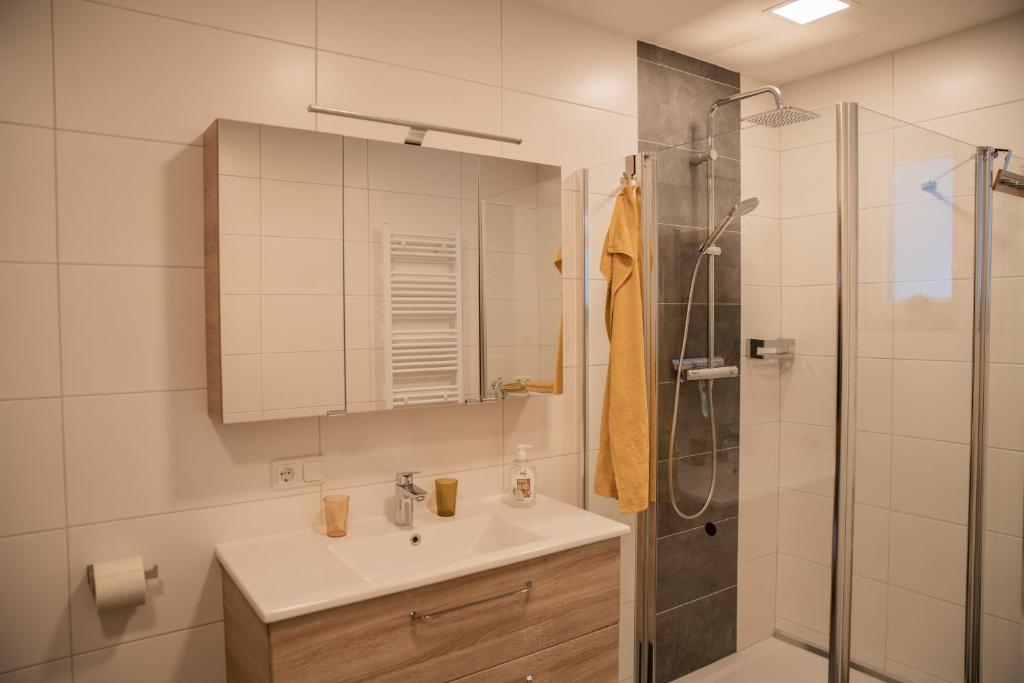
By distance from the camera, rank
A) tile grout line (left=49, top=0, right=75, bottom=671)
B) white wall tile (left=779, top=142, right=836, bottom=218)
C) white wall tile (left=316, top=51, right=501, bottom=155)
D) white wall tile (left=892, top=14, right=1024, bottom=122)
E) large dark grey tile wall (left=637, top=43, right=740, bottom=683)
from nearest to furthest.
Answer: tile grout line (left=49, top=0, right=75, bottom=671) < white wall tile (left=779, top=142, right=836, bottom=218) < white wall tile (left=316, top=51, right=501, bottom=155) < large dark grey tile wall (left=637, top=43, right=740, bottom=683) < white wall tile (left=892, top=14, right=1024, bottom=122)

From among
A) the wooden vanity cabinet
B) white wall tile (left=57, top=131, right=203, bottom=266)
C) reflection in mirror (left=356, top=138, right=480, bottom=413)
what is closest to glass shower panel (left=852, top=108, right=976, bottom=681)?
the wooden vanity cabinet

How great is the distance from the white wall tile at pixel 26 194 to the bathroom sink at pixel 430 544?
0.99 meters

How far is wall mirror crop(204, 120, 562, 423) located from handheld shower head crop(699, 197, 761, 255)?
0.49 m

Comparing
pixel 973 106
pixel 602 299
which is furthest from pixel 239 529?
pixel 973 106

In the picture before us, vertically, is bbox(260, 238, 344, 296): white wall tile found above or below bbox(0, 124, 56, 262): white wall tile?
below

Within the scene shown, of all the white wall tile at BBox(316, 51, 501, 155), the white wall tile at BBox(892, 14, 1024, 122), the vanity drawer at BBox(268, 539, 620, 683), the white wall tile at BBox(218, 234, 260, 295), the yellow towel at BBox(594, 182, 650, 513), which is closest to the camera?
the vanity drawer at BBox(268, 539, 620, 683)

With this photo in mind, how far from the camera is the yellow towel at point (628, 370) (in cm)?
208

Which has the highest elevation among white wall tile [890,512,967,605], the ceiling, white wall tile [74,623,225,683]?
the ceiling

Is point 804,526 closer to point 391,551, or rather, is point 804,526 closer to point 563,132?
point 391,551

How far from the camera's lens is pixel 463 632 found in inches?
61.2

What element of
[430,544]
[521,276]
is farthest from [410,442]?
[521,276]

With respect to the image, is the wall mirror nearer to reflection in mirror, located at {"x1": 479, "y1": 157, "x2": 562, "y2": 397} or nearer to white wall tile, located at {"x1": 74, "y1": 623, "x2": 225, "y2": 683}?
reflection in mirror, located at {"x1": 479, "y1": 157, "x2": 562, "y2": 397}

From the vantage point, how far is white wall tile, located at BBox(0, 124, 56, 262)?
143cm

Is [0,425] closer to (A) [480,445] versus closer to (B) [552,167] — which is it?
(A) [480,445]
